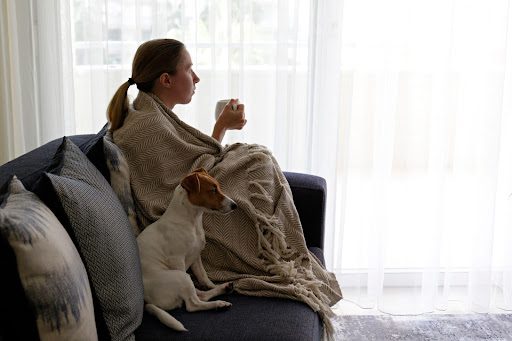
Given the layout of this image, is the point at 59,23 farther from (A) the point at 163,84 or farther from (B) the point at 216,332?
(B) the point at 216,332

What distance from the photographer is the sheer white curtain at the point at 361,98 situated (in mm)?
2664

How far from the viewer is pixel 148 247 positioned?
5.92 feet

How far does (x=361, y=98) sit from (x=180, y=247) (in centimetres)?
124

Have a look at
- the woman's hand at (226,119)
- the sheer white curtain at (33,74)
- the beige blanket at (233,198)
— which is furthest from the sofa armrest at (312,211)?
the sheer white curtain at (33,74)

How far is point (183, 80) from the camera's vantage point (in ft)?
7.16

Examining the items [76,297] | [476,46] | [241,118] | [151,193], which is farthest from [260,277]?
[476,46]

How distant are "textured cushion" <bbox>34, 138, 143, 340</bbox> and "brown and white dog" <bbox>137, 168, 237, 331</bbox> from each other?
0.13 metres

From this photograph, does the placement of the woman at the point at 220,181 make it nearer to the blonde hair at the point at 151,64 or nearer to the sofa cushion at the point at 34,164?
the blonde hair at the point at 151,64

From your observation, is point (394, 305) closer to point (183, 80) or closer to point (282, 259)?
point (282, 259)

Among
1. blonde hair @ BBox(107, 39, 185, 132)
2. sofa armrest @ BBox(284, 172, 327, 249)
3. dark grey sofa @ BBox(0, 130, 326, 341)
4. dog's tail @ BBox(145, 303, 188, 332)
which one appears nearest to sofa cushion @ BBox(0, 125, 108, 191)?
dark grey sofa @ BBox(0, 130, 326, 341)

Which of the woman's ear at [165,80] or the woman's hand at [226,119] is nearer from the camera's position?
the woman's ear at [165,80]

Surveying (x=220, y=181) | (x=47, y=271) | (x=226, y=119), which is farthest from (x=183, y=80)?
(x=47, y=271)

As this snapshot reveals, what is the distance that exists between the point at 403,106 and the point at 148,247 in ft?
4.54

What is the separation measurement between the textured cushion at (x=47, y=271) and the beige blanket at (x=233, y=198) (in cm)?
67
